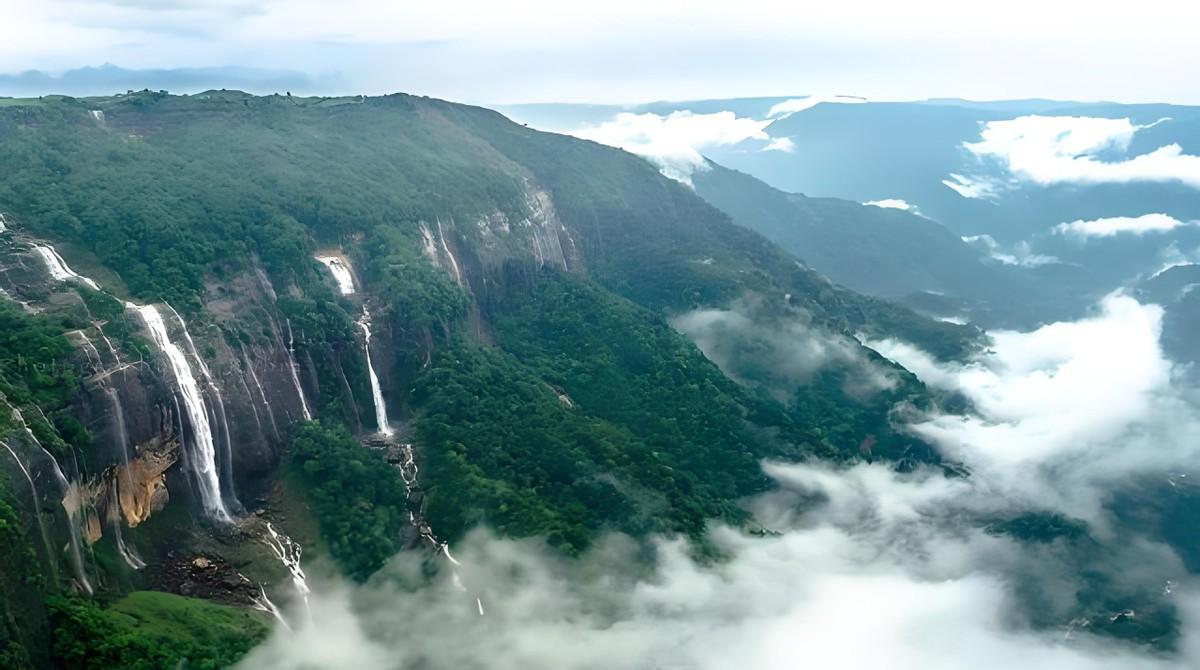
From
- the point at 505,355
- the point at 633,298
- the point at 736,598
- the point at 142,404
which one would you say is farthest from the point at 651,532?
the point at 633,298

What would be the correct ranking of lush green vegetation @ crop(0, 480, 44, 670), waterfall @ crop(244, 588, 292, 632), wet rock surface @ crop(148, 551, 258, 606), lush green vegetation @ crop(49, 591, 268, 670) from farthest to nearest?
waterfall @ crop(244, 588, 292, 632) → wet rock surface @ crop(148, 551, 258, 606) → lush green vegetation @ crop(49, 591, 268, 670) → lush green vegetation @ crop(0, 480, 44, 670)

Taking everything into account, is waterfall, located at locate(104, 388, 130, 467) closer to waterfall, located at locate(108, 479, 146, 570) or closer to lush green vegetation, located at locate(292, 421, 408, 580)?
waterfall, located at locate(108, 479, 146, 570)

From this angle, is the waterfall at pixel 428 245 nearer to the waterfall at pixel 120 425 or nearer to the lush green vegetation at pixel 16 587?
the waterfall at pixel 120 425

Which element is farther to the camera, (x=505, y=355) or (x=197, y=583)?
(x=505, y=355)

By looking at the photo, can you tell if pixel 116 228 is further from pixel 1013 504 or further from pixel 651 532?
pixel 1013 504

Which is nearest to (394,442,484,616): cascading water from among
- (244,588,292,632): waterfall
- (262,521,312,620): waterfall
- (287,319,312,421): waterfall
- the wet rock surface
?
(287,319,312,421): waterfall
